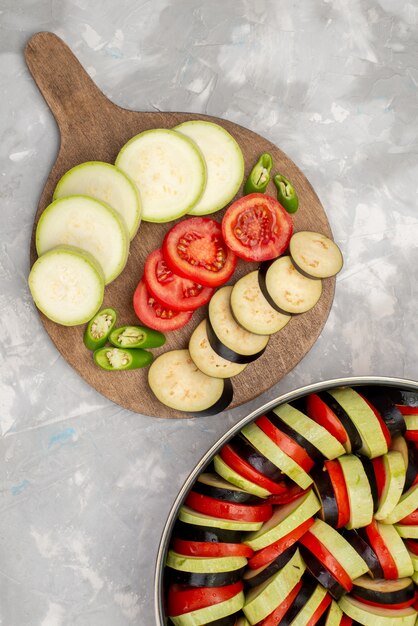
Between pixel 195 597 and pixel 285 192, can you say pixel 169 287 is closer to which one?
pixel 285 192

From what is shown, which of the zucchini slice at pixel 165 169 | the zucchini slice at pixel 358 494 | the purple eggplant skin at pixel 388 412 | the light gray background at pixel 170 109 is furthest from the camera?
the light gray background at pixel 170 109

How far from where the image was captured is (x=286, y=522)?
257cm

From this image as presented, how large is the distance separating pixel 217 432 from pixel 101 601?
39.1 inches

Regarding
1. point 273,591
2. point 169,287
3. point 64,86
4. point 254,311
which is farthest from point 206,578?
point 64,86

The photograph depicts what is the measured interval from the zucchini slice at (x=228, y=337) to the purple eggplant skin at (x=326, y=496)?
59cm

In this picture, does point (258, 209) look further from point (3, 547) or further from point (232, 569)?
point (3, 547)

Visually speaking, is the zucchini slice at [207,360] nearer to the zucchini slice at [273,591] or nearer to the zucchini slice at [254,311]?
the zucchini slice at [254,311]

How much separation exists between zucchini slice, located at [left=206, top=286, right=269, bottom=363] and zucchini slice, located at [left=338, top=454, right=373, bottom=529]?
2.07 feet

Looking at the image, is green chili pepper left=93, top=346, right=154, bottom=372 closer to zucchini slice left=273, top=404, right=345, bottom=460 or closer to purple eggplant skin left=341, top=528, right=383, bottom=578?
zucchini slice left=273, top=404, right=345, bottom=460

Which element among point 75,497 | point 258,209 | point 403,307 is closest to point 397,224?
point 403,307

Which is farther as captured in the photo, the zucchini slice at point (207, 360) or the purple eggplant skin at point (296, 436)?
the zucchini slice at point (207, 360)

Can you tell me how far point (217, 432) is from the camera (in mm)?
3086

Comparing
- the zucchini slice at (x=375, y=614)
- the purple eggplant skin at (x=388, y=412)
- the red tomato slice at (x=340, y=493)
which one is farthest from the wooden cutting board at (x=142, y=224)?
the zucchini slice at (x=375, y=614)

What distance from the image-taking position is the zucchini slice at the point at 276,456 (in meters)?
2.58
